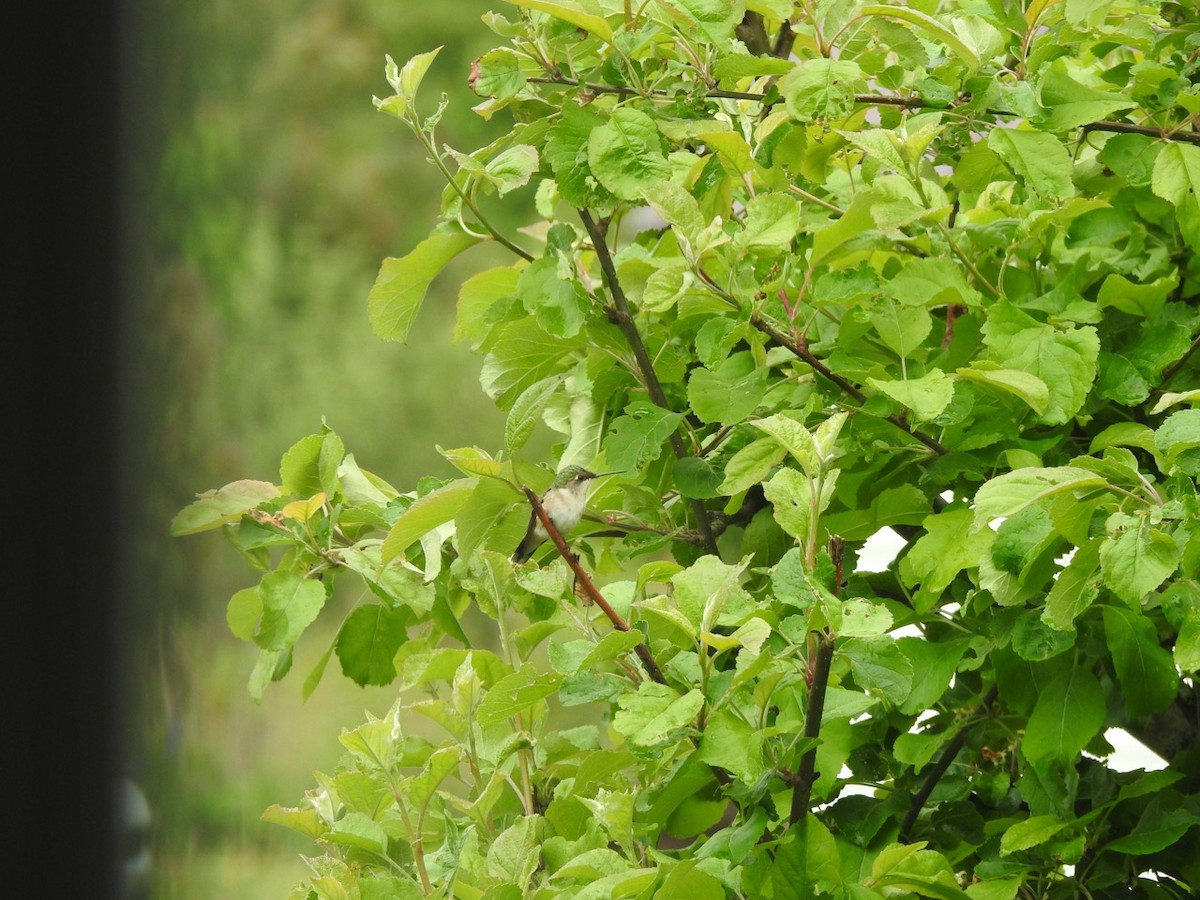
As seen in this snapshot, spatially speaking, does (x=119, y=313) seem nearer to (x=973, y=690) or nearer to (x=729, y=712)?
(x=729, y=712)

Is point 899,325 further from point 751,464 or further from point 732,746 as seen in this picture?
point 732,746

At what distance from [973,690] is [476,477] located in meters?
0.30

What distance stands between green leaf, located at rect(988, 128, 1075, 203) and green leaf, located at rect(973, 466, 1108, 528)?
0.44 ft

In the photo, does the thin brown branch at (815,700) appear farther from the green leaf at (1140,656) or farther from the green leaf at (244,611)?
the green leaf at (244,611)

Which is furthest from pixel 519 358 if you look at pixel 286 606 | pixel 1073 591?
pixel 1073 591

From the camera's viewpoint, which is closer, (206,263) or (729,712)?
(206,263)

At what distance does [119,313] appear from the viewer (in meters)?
0.14

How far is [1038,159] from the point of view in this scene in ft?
1.63

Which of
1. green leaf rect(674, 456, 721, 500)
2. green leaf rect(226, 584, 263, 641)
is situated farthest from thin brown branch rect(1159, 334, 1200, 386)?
green leaf rect(226, 584, 263, 641)

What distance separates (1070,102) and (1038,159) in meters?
0.04

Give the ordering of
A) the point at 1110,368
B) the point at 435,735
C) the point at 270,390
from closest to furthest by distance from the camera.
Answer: the point at 1110,368 < the point at 270,390 < the point at 435,735

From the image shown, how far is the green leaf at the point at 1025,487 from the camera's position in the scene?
41 cm

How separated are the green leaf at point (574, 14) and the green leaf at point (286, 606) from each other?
26 cm

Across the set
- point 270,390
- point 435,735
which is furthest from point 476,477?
point 435,735
